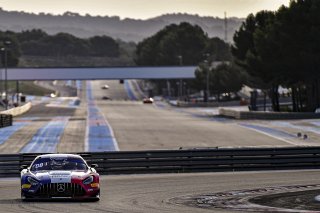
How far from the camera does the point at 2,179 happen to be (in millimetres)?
30109

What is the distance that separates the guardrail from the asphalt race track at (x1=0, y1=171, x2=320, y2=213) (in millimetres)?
873

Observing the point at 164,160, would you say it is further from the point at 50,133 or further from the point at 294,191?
the point at 50,133

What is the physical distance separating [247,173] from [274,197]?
8846mm

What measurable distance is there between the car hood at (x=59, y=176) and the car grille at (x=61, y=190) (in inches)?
3.9

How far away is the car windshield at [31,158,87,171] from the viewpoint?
72.0ft

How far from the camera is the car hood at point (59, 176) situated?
20.8 metres

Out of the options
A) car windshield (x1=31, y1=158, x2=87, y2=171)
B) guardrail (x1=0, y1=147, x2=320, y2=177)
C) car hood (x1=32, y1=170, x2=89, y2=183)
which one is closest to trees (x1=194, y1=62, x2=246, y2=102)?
guardrail (x1=0, y1=147, x2=320, y2=177)

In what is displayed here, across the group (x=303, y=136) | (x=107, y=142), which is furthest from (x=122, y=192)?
(x=303, y=136)

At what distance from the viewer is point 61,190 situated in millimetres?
20844

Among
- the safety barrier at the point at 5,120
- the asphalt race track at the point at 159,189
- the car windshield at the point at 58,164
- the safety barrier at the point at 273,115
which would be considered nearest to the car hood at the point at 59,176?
the car windshield at the point at 58,164

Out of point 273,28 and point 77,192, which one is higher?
point 273,28

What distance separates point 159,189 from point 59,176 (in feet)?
15.0

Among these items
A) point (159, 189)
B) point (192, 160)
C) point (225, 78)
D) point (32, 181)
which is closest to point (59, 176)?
point (32, 181)

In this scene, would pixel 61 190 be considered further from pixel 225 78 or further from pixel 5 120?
pixel 225 78
